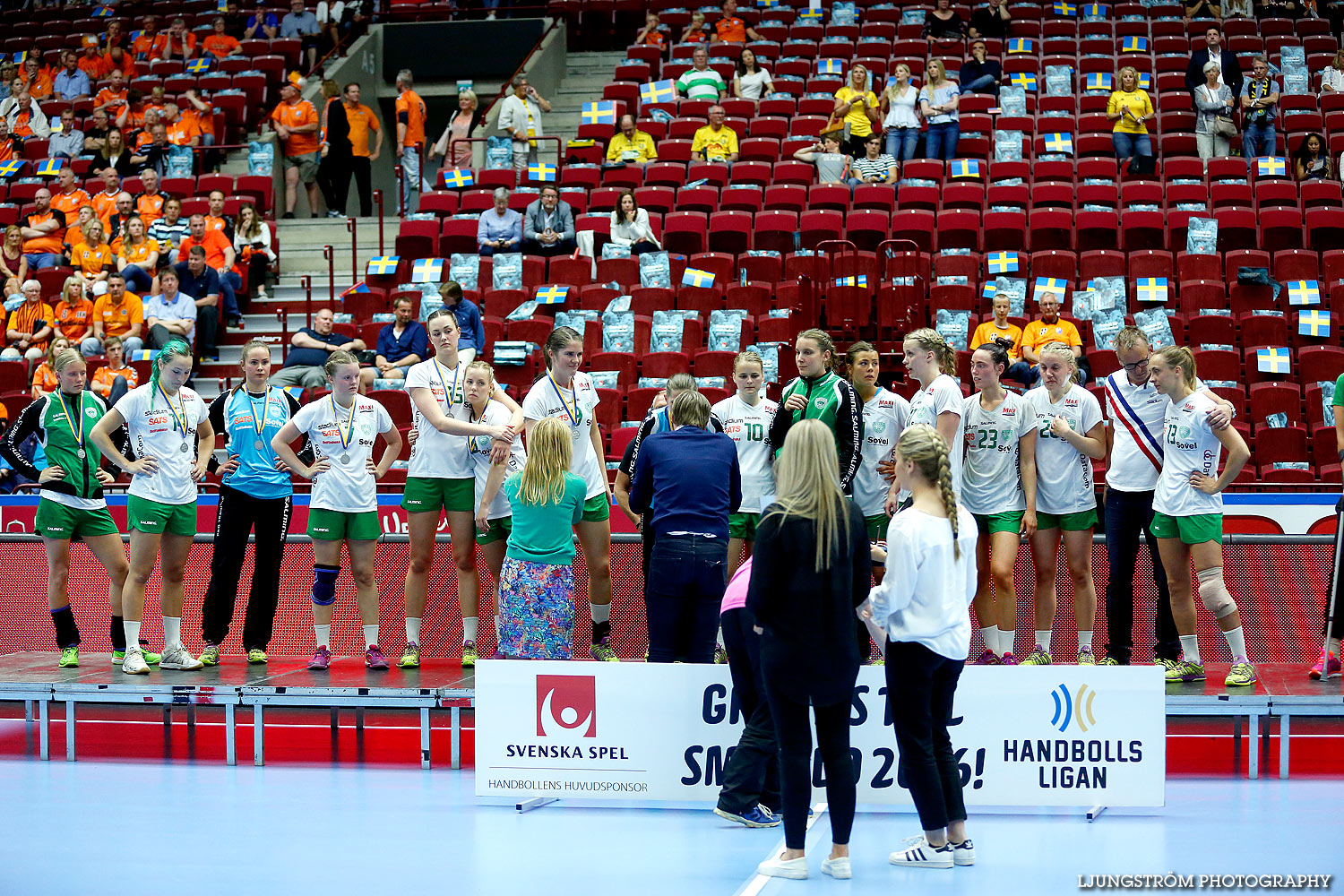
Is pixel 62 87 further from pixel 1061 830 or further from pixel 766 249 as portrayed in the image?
pixel 1061 830

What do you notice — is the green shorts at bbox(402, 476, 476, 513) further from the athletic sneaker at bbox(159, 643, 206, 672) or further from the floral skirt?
the athletic sneaker at bbox(159, 643, 206, 672)

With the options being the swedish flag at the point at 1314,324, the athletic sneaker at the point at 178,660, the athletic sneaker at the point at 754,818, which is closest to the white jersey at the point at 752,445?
the athletic sneaker at the point at 754,818

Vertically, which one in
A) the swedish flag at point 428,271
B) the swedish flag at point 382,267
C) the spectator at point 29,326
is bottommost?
the spectator at point 29,326

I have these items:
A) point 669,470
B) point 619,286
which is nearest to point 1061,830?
point 669,470

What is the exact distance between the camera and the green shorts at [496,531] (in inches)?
271

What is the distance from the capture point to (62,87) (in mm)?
17188

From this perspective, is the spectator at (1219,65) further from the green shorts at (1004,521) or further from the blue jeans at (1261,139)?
the green shorts at (1004,521)

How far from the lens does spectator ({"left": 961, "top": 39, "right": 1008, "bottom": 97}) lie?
14.4 metres

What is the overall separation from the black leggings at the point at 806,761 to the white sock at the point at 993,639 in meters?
2.49

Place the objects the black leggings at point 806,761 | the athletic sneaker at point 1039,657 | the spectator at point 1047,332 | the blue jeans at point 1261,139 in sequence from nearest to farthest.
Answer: the black leggings at point 806,761 < the athletic sneaker at point 1039,657 < the spectator at point 1047,332 < the blue jeans at point 1261,139

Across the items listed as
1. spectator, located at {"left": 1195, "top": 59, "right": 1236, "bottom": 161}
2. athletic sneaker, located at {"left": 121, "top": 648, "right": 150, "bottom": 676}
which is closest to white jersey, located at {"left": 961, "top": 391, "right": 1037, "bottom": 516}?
athletic sneaker, located at {"left": 121, "top": 648, "right": 150, "bottom": 676}

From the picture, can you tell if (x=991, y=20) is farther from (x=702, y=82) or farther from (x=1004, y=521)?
(x=1004, y=521)

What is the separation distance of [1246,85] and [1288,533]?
748cm

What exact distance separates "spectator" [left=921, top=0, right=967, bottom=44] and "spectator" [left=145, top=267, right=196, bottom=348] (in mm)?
8879
